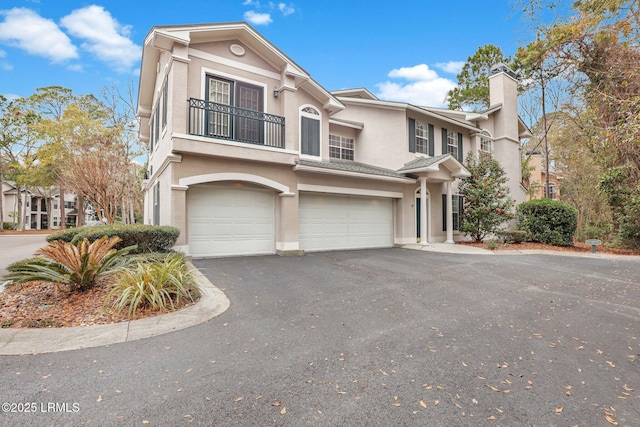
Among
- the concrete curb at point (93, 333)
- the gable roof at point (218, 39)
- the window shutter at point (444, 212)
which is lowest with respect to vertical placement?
the concrete curb at point (93, 333)

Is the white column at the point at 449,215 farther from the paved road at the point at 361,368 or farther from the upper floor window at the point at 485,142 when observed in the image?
the paved road at the point at 361,368

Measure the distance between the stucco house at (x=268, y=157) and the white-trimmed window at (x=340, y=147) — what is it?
0.05 meters

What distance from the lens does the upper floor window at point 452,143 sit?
1547 cm

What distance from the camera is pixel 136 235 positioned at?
23.5 feet

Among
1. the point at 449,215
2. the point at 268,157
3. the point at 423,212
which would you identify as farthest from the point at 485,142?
the point at 268,157

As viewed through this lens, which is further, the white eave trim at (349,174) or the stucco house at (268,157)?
the white eave trim at (349,174)

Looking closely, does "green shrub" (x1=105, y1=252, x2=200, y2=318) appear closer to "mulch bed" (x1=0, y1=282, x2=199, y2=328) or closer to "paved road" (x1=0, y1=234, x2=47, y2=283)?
"mulch bed" (x1=0, y1=282, x2=199, y2=328)

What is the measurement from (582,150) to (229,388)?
22.5 m

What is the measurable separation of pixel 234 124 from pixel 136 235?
14.5 ft

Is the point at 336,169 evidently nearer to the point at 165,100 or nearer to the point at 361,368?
the point at 165,100

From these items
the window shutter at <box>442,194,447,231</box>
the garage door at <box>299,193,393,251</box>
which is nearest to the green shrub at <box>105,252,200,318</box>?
the garage door at <box>299,193,393,251</box>

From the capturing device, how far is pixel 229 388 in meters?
2.49

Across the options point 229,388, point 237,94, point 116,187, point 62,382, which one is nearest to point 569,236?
A: point 237,94

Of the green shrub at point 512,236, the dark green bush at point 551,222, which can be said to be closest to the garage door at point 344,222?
the green shrub at point 512,236
